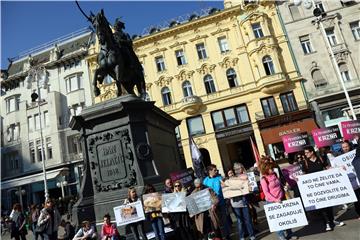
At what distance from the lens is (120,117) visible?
734cm

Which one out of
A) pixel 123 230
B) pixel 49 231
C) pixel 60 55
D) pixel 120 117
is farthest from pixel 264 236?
pixel 60 55

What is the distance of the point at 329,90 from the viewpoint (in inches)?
1025

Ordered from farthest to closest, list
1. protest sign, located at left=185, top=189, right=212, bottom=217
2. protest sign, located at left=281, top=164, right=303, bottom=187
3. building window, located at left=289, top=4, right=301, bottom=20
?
building window, located at left=289, top=4, right=301, bottom=20, protest sign, located at left=281, top=164, right=303, bottom=187, protest sign, located at left=185, top=189, right=212, bottom=217

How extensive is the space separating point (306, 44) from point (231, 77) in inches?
312

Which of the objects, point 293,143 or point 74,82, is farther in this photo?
point 74,82

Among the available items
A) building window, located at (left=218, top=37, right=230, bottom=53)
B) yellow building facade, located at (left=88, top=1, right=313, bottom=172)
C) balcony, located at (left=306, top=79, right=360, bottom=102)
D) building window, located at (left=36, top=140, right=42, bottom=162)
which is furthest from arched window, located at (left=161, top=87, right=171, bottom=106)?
building window, located at (left=36, top=140, right=42, bottom=162)

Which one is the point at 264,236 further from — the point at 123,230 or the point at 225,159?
the point at 225,159

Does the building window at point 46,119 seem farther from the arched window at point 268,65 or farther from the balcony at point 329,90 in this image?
the balcony at point 329,90

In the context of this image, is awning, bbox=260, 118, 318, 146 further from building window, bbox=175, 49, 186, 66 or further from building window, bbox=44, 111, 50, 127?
building window, bbox=44, 111, 50, 127

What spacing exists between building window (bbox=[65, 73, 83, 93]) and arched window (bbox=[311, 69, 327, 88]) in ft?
86.1

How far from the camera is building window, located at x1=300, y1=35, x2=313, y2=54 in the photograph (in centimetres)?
2799

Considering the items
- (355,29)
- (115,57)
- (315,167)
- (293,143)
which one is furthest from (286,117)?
(115,57)

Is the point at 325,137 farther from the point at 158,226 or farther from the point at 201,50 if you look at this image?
the point at 201,50

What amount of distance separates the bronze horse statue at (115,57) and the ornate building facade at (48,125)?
Result: 2430 cm
